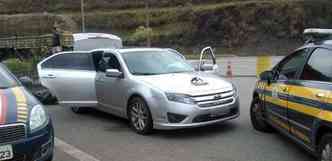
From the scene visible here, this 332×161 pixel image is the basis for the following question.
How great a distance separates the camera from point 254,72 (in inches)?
750

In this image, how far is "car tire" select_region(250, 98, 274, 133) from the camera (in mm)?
7761

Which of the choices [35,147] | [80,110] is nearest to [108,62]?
[80,110]

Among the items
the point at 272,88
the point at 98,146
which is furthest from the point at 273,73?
the point at 98,146

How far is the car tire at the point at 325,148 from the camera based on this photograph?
506 centimetres

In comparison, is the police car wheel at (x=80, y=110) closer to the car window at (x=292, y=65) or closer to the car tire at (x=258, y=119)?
the car tire at (x=258, y=119)

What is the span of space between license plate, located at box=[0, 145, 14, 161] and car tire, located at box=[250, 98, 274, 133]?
4146 millimetres

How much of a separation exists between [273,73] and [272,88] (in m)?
0.30

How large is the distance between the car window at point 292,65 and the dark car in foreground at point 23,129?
10.4ft

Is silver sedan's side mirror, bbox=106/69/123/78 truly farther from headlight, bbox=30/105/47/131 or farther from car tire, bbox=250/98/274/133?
headlight, bbox=30/105/47/131

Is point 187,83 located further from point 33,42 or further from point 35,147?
point 33,42

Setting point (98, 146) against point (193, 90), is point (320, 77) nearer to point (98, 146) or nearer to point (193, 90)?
point (193, 90)

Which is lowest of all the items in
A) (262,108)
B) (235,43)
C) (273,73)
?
(235,43)

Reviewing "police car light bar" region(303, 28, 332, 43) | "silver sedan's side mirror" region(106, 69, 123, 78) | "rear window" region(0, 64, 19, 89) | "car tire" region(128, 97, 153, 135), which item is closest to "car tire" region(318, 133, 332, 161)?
"police car light bar" region(303, 28, 332, 43)

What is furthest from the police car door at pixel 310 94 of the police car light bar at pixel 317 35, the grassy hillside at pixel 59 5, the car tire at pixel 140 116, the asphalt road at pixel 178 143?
the grassy hillside at pixel 59 5
